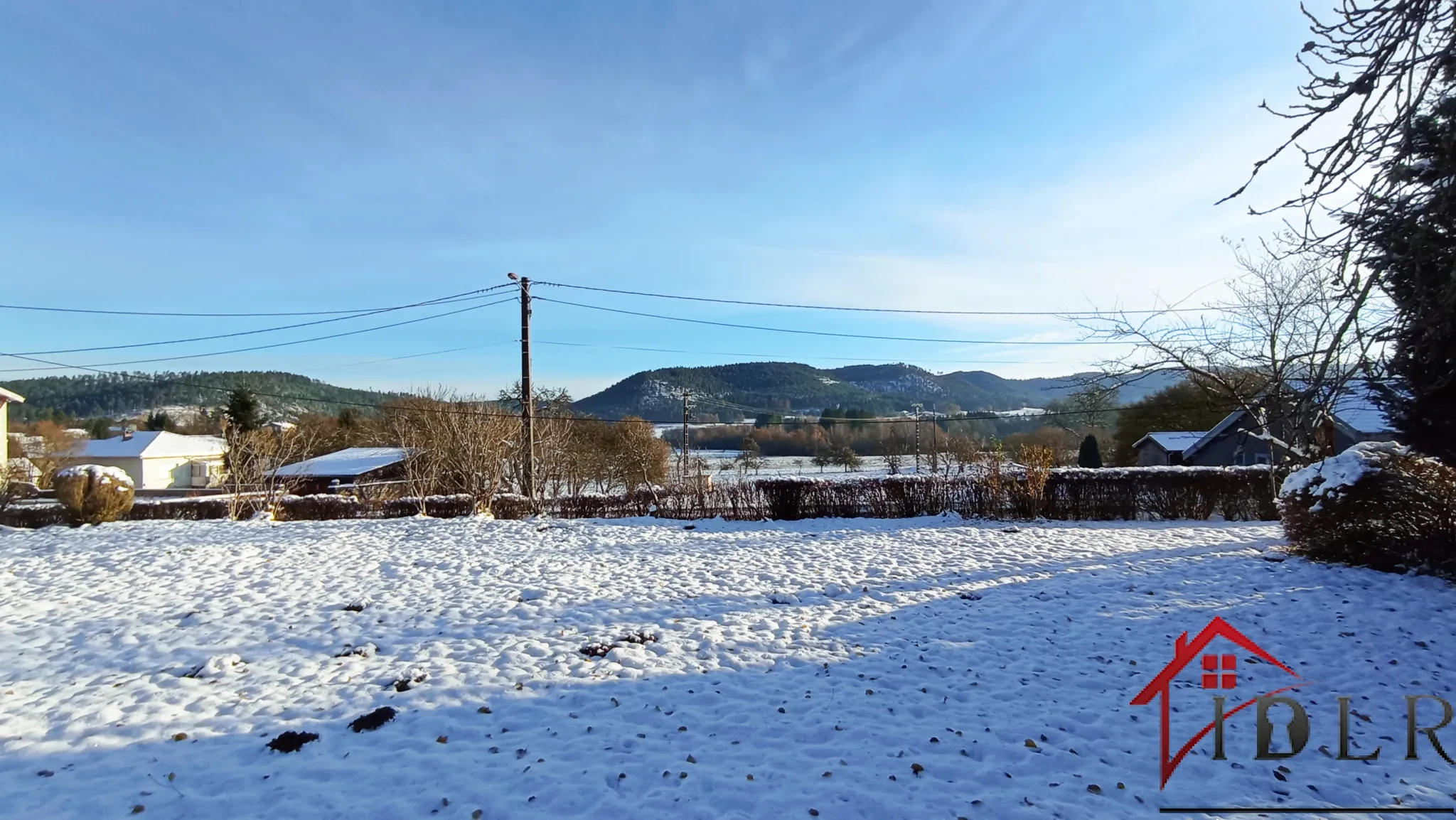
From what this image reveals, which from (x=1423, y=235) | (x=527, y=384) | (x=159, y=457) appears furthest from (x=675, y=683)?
(x=159, y=457)

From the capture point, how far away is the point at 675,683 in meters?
5.04

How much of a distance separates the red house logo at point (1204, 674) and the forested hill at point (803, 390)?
4592cm

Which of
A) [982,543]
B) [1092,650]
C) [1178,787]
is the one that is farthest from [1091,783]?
[982,543]

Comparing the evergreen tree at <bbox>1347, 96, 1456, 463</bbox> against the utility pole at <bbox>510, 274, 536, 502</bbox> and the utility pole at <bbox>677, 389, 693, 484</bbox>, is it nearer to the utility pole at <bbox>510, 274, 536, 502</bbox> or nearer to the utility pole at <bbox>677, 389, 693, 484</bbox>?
the utility pole at <bbox>510, 274, 536, 502</bbox>

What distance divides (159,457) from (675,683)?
5673 cm

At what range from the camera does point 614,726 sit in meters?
4.29

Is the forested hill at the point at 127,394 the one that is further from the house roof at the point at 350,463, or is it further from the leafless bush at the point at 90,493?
the leafless bush at the point at 90,493

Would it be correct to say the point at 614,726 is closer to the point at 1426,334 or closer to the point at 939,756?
the point at 939,756

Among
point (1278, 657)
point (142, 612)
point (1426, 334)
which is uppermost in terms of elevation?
point (1426, 334)

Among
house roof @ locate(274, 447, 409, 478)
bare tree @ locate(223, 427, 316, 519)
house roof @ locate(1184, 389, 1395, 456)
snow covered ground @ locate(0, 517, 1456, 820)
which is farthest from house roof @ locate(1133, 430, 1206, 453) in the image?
house roof @ locate(274, 447, 409, 478)

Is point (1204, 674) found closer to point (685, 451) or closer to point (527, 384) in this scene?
point (527, 384)

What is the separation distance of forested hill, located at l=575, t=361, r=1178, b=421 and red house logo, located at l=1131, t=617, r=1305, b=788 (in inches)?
1808

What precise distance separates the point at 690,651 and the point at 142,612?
590 centimetres

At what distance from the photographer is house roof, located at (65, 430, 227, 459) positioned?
43875 mm
